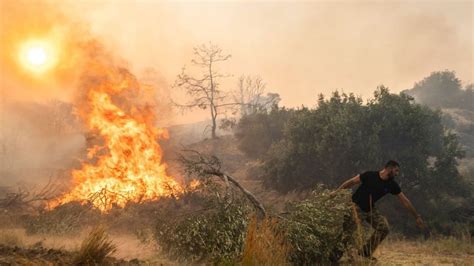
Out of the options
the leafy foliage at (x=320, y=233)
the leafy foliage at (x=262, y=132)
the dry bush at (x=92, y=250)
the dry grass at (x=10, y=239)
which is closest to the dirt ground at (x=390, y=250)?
the dry grass at (x=10, y=239)

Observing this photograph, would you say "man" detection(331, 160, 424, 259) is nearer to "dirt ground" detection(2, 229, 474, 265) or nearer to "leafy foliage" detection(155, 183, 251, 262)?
"dirt ground" detection(2, 229, 474, 265)

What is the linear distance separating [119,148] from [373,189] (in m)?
13.9

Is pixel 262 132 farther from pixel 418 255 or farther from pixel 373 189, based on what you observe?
pixel 373 189

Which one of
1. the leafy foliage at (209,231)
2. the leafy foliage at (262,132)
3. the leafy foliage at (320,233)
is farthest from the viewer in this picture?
the leafy foliage at (262,132)

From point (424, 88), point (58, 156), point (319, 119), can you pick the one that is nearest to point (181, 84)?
point (58, 156)

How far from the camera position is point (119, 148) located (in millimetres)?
18578

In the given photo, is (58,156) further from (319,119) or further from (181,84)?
(319,119)

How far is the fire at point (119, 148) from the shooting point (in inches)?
702

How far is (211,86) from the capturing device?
41906 millimetres

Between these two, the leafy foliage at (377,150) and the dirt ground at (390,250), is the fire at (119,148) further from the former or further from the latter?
the leafy foliage at (377,150)

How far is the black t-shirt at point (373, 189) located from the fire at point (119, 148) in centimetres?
1074

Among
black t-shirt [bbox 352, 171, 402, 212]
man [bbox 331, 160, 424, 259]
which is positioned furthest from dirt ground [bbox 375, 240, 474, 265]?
black t-shirt [bbox 352, 171, 402, 212]

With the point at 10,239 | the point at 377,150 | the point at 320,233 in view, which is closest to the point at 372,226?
the point at 320,233

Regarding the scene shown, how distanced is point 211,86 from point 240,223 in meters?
34.2
